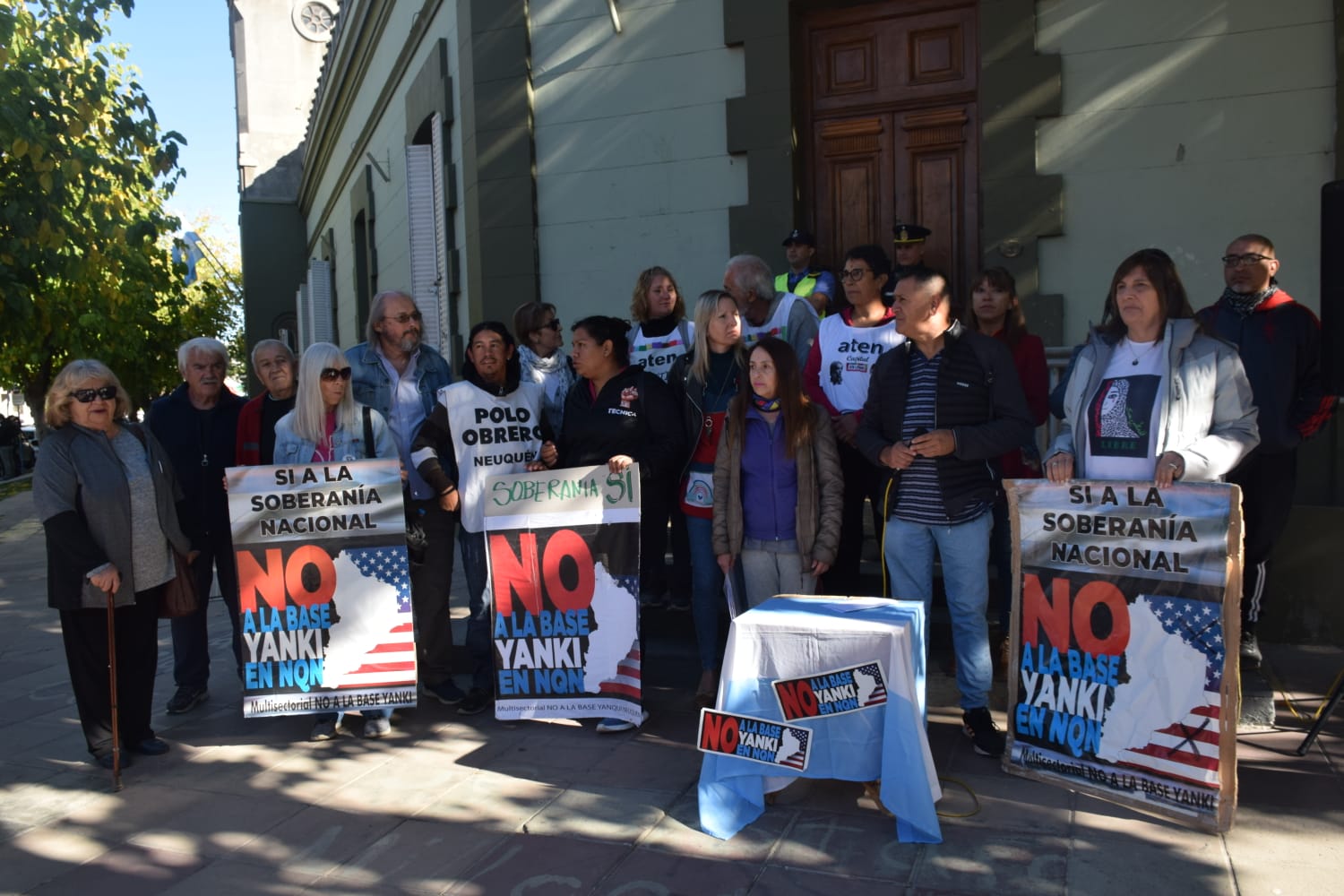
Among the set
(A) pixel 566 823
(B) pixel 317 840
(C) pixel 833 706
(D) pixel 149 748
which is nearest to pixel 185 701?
(D) pixel 149 748

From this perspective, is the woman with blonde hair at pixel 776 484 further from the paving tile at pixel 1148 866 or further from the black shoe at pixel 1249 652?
the black shoe at pixel 1249 652

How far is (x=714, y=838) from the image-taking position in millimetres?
3697

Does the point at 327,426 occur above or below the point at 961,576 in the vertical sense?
above

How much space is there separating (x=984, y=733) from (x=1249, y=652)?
1.57 meters

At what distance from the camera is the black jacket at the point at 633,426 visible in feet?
16.6

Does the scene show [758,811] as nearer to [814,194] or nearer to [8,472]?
[814,194]

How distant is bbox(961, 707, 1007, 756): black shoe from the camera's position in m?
4.27

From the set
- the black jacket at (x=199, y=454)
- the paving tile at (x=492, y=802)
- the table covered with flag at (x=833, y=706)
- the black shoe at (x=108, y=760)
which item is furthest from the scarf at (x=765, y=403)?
the black shoe at (x=108, y=760)

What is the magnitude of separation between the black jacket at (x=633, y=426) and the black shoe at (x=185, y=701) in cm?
244

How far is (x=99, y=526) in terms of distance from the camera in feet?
15.0

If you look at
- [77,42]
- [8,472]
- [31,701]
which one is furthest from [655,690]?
[8,472]

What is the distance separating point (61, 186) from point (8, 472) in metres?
28.2

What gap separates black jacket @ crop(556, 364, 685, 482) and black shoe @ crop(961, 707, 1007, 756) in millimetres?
1796

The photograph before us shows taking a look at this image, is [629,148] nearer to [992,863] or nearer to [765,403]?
[765,403]
